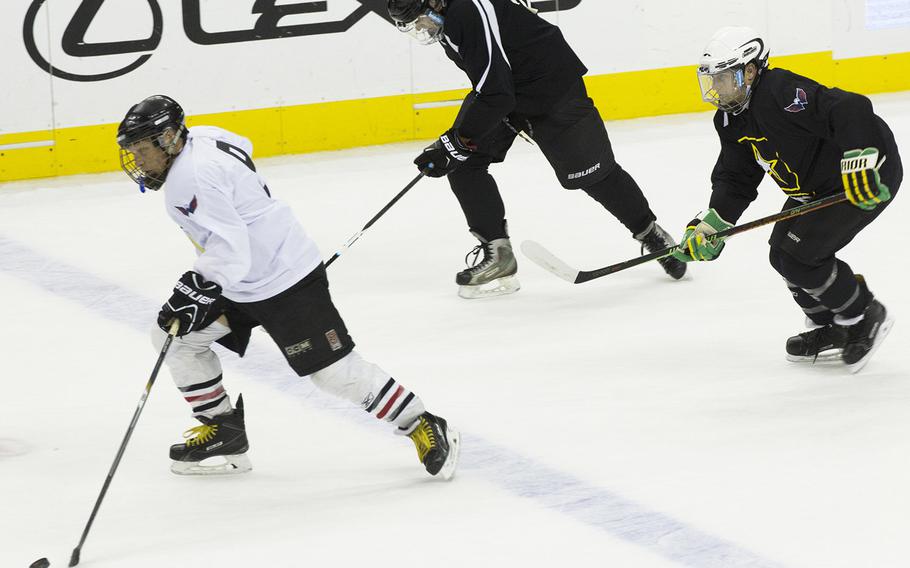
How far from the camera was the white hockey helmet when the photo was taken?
3.32 metres

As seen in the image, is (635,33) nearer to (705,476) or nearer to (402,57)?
(402,57)

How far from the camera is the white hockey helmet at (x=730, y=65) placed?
10.9 ft

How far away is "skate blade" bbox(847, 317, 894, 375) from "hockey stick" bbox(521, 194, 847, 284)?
1.25 feet

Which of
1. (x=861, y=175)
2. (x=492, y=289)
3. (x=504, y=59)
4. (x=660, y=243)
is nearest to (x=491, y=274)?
(x=492, y=289)

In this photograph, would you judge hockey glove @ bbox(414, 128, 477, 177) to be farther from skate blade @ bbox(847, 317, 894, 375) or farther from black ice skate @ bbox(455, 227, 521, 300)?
skate blade @ bbox(847, 317, 894, 375)

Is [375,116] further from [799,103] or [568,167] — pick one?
[799,103]

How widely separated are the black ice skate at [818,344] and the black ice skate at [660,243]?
842 millimetres

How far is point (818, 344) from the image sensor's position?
3602 millimetres

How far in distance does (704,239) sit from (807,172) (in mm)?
298

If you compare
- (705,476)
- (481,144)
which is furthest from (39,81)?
(705,476)

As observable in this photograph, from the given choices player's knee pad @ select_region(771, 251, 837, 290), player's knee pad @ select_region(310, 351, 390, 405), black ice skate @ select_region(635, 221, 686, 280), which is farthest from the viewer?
black ice skate @ select_region(635, 221, 686, 280)

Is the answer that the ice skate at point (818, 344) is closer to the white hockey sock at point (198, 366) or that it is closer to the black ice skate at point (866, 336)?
the black ice skate at point (866, 336)

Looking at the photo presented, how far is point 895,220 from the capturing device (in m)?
A: 5.06

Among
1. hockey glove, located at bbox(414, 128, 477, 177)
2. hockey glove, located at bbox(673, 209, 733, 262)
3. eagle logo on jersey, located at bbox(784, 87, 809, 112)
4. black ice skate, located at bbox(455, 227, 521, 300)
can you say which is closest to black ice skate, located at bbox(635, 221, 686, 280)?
black ice skate, located at bbox(455, 227, 521, 300)
